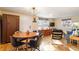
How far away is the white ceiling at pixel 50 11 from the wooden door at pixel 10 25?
13cm

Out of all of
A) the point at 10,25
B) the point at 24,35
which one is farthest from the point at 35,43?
the point at 10,25

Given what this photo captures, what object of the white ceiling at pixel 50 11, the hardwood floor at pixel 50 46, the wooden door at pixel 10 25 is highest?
the white ceiling at pixel 50 11

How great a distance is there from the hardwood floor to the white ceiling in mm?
430

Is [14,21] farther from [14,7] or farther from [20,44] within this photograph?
[20,44]

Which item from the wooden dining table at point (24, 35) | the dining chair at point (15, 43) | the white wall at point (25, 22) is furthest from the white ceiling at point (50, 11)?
the dining chair at point (15, 43)

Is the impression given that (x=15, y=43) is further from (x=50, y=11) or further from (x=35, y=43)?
(x=50, y=11)

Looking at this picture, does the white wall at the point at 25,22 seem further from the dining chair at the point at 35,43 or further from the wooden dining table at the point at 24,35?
the dining chair at the point at 35,43

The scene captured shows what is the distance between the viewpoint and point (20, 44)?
1867 mm

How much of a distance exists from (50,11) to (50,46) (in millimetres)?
616

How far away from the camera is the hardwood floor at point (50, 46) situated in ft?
5.61

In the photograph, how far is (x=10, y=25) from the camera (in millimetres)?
1776

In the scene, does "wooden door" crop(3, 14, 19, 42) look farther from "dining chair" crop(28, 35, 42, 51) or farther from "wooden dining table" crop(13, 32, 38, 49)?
"dining chair" crop(28, 35, 42, 51)
